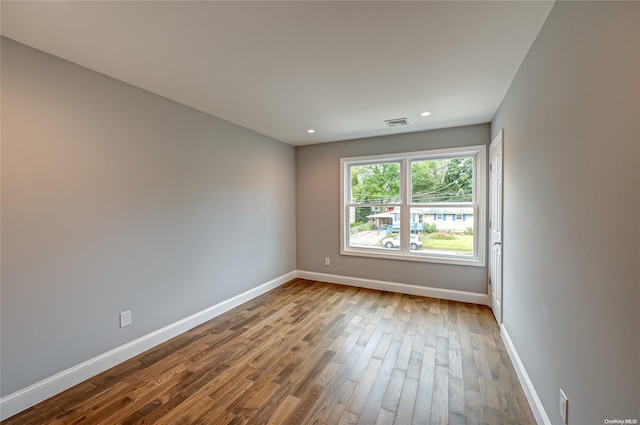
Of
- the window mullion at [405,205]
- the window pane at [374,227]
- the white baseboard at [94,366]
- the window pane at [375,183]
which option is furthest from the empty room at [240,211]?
the window pane at [374,227]

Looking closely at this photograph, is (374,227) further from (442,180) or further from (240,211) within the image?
(240,211)

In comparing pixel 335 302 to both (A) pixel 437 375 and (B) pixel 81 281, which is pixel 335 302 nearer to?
(A) pixel 437 375

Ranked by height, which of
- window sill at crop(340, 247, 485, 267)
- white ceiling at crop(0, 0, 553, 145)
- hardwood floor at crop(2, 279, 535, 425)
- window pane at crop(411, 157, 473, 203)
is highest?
white ceiling at crop(0, 0, 553, 145)

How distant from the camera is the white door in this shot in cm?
282

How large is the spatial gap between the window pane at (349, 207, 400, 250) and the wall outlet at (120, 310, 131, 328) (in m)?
3.15

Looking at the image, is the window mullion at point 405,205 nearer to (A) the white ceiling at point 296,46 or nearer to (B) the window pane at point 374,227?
(B) the window pane at point 374,227

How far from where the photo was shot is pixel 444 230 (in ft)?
12.7

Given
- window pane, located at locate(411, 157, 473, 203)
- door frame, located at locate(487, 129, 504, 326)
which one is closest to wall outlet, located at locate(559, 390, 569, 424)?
door frame, located at locate(487, 129, 504, 326)

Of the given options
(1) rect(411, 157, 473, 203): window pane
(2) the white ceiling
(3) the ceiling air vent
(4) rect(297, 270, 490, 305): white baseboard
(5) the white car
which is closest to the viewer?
(2) the white ceiling

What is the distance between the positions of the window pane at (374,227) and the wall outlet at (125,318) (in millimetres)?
3152

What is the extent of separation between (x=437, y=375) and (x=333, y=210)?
2877 mm

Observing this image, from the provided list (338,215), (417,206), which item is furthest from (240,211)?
(417,206)

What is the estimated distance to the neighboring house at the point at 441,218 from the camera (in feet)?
12.3

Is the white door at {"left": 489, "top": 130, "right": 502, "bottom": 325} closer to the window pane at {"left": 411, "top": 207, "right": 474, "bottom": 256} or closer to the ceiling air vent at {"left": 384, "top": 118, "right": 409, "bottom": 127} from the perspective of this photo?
Answer: the window pane at {"left": 411, "top": 207, "right": 474, "bottom": 256}
